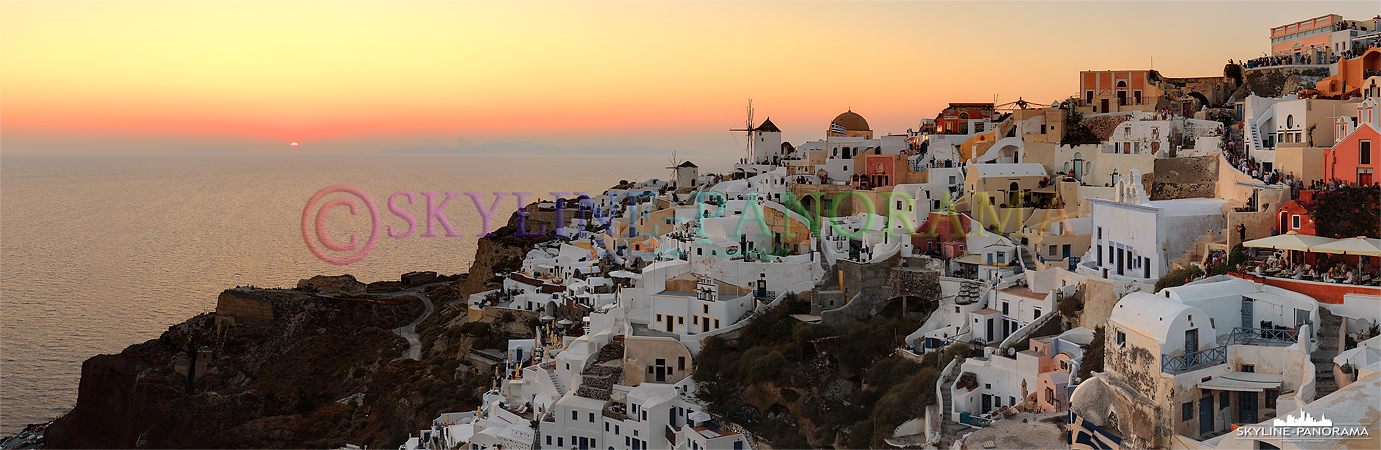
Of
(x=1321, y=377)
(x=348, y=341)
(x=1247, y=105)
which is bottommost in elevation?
(x=348, y=341)

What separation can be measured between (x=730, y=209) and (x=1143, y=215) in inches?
554

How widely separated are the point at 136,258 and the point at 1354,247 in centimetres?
7731

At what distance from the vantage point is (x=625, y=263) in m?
A: 33.2

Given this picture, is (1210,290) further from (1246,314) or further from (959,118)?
(959,118)

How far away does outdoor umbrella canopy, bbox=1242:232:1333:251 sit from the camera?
15.8m

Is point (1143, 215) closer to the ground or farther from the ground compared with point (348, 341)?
farther from the ground

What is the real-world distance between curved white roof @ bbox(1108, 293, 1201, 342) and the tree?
4353 mm

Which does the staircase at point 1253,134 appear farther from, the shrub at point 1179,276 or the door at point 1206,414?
the door at point 1206,414

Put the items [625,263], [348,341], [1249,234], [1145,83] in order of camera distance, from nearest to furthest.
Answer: [1249,234], [1145,83], [625,263], [348,341]

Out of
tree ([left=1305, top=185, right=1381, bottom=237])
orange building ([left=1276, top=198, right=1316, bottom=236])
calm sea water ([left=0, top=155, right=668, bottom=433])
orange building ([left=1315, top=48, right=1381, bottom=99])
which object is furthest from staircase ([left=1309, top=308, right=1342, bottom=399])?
calm sea water ([left=0, top=155, right=668, bottom=433])

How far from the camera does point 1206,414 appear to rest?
1330 centimetres

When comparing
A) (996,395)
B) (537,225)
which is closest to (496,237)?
(537,225)

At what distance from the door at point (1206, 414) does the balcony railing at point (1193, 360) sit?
Result: 1.44 ft

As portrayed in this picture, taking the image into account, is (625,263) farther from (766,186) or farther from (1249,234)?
(1249,234)
